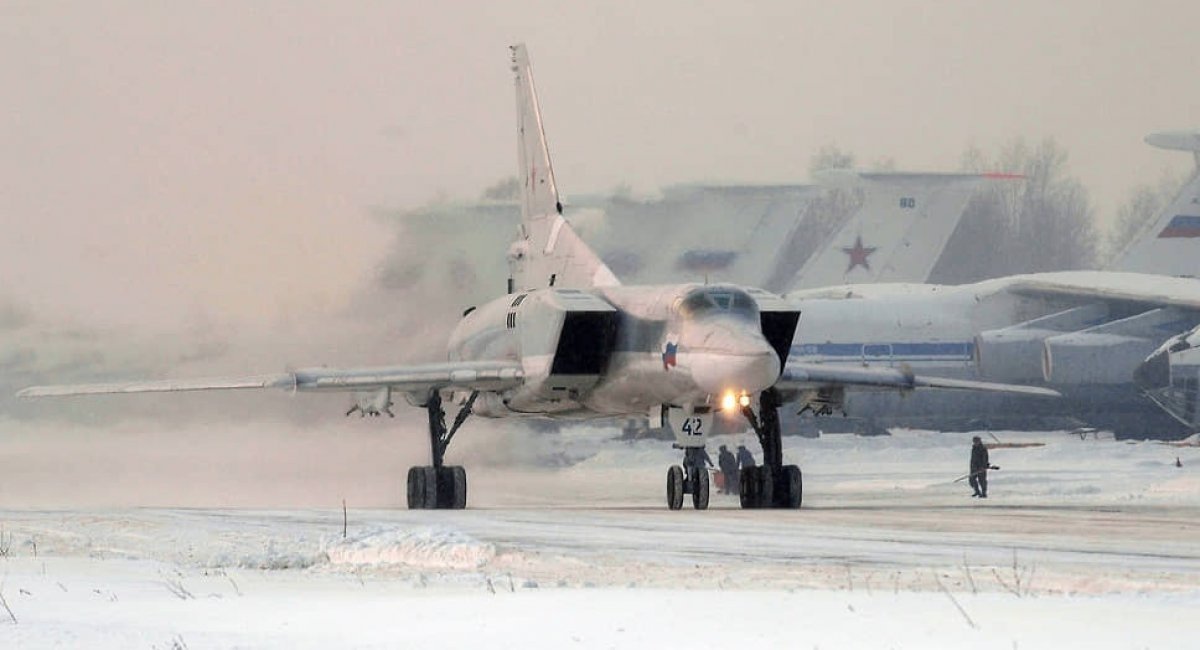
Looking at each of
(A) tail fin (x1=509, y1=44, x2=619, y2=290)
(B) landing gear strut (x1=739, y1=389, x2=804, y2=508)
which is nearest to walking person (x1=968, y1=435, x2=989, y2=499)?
(B) landing gear strut (x1=739, y1=389, x2=804, y2=508)

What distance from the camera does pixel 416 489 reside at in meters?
29.5

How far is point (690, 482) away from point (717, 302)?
2321 millimetres

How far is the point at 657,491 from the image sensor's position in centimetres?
3659

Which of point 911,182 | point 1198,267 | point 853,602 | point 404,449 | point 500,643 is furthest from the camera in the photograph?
point 911,182

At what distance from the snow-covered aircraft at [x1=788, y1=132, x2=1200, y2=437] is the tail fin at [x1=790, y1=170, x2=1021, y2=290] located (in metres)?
9.29

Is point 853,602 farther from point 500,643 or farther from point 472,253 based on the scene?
point 472,253

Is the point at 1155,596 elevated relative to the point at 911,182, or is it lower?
lower

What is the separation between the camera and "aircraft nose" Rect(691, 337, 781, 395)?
83.3 feet

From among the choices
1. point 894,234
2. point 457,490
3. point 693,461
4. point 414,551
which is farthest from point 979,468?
point 894,234

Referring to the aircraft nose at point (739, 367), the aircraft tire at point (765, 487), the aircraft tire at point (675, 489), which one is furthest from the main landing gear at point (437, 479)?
the aircraft nose at point (739, 367)

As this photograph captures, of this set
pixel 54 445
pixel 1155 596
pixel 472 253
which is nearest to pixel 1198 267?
pixel 472 253

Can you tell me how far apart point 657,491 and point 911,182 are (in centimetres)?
2762

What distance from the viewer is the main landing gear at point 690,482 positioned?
26609 millimetres

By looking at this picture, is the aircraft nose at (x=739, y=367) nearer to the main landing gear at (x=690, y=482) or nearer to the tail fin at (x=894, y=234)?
the main landing gear at (x=690, y=482)
